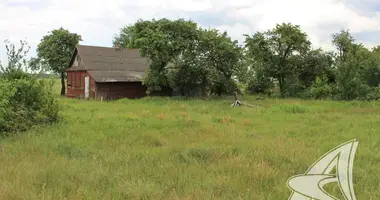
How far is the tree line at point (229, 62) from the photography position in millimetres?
26078

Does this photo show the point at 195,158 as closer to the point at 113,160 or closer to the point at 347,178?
the point at 113,160

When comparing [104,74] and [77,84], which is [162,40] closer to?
[104,74]

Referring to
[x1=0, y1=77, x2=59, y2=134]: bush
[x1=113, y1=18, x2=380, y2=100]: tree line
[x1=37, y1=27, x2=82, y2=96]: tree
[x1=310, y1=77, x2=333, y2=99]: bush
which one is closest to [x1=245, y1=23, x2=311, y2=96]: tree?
[x1=113, y1=18, x2=380, y2=100]: tree line

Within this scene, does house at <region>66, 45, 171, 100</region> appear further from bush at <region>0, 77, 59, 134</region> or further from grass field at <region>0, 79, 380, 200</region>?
grass field at <region>0, 79, 380, 200</region>

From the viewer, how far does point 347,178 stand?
18.0 ft

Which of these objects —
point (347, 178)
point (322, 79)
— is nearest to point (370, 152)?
point (347, 178)

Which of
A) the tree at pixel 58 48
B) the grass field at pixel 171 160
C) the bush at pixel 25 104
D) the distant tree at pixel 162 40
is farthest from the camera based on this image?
the tree at pixel 58 48

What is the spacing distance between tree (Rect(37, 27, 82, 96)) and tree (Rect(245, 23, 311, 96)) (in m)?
19.2

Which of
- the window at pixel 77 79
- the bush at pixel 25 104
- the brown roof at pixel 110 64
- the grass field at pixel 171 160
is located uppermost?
the brown roof at pixel 110 64

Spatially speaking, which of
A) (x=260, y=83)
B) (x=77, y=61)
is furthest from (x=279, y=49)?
(x=77, y=61)

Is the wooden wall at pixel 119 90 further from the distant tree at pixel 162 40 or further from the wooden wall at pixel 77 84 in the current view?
the distant tree at pixel 162 40

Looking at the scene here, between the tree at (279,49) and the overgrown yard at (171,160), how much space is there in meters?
19.8

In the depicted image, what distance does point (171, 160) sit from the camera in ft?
22.6

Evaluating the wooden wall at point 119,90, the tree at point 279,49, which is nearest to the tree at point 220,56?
the tree at point 279,49
